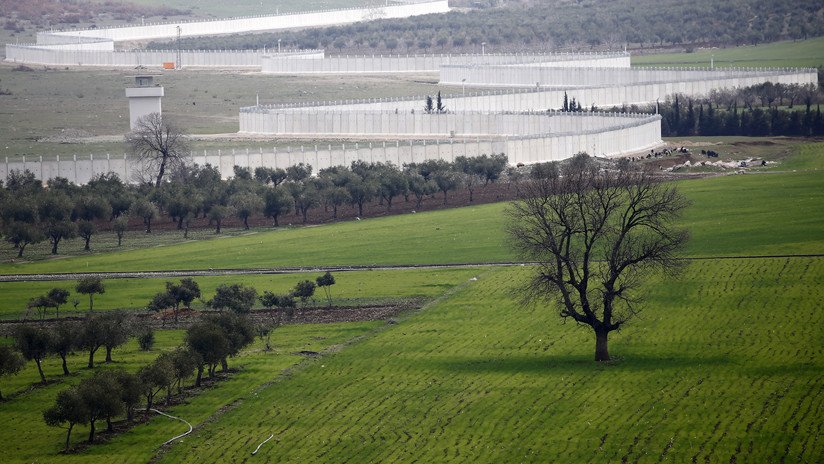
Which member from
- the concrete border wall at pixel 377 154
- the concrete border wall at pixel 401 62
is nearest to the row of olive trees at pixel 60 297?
the concrete border wall at pixel 377 154

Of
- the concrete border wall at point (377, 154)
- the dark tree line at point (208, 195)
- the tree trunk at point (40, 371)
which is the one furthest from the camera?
the concrete border wall at point (377, 154)

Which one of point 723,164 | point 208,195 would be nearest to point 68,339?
point 208,195

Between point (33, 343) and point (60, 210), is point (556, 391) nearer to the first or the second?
point (33, 343)

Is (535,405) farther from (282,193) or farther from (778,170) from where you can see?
(778,170)

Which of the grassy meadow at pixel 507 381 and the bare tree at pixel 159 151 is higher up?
the bare tree at pixel 159 151

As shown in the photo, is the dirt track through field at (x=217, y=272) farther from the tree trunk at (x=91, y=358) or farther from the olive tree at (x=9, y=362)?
the olive tree at (x=9, y=362)

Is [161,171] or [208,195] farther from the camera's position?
[161,171]
